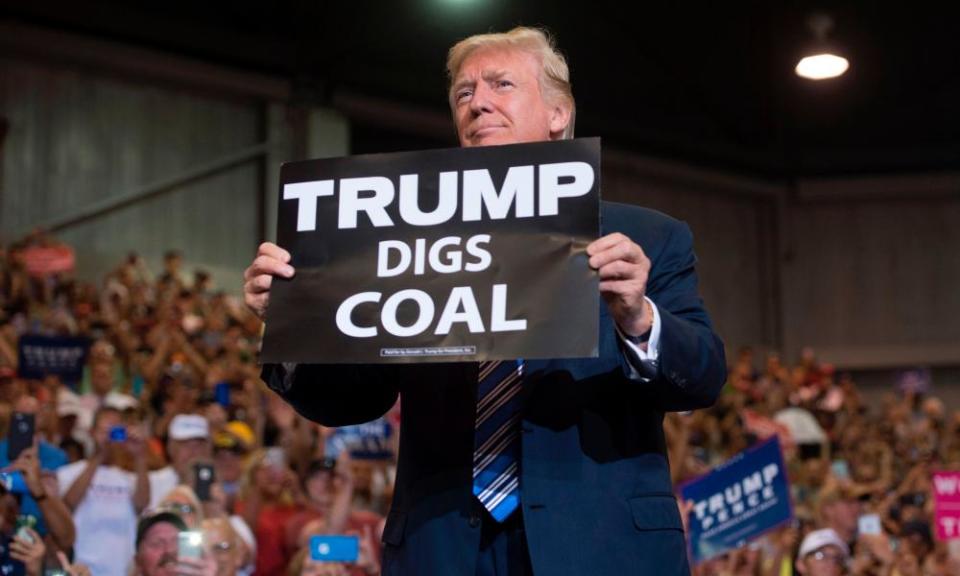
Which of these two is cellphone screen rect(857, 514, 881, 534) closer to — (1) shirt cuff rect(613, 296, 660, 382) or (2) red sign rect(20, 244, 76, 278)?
(1) shirt cuff rect(613, 296, 660, 382)

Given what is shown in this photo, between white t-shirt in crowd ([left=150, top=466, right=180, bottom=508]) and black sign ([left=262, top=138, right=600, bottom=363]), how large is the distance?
16.8 ft

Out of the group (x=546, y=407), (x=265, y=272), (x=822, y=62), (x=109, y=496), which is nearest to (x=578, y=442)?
(x=546, y=407)

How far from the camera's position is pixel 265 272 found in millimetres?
2307

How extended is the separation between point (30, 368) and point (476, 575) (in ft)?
23.8

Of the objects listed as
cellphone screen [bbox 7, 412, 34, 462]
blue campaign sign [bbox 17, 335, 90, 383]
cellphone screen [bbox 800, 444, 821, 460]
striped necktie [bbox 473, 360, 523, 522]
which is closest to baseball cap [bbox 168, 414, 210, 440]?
blue campaign sign [bbox 17, 335, 90, 383]

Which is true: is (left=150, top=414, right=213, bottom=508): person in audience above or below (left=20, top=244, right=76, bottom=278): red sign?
below

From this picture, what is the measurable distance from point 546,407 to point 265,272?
526 mm

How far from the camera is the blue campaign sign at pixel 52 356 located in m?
8.82

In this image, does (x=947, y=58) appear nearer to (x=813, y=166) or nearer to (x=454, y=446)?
(x=813, y=166)

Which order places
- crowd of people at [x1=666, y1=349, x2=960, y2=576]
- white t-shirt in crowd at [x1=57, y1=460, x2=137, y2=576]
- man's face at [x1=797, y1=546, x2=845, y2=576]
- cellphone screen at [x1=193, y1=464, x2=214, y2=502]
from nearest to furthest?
cellphone screen at [x1=193, y1=464, x2=214, y2=502] → white t-shirt in crowd at [x1=57, y1=460, x2=137, y2=576] → man's face at [x1=797, y1=546, x2=845, y2=576] → crowd of people at [x1=666, y1=349, x2=960, y2=576]

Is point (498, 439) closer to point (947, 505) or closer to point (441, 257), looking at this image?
point (441, 257)

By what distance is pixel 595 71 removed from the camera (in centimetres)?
1762

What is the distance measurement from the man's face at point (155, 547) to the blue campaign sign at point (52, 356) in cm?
369

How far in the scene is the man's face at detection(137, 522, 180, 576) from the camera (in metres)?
5.37
